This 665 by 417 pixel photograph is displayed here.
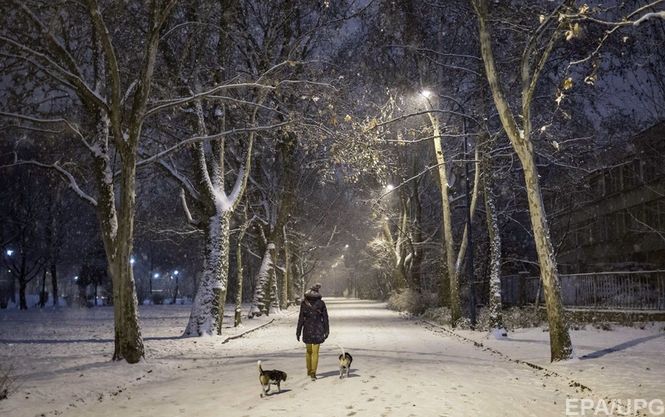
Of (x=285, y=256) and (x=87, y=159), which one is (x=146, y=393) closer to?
(x=87, y=159)

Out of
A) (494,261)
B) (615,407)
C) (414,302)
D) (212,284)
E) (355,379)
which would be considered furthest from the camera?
(414,302)

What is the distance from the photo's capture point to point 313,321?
10.9 metres

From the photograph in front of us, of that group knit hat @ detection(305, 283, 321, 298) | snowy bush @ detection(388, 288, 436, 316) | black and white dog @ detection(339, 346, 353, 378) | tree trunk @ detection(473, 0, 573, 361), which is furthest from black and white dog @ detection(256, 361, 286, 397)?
snowy bush @ detection(388, 288, 436, 316)

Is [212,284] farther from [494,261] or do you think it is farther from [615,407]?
[615,407]

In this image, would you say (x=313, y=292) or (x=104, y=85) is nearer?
(x=313, y=292)

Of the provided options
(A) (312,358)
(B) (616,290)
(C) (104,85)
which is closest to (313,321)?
(A) (312,358)

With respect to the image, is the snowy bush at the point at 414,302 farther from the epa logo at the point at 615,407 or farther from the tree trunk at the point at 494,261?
the epa logo at the point at 615,407

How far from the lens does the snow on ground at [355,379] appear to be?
26.2 ft

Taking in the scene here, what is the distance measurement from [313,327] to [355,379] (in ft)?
4.05

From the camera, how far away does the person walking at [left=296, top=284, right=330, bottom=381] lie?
35.1 ft

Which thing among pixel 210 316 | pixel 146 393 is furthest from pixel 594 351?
pixel 210 316

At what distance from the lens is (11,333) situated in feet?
70.5

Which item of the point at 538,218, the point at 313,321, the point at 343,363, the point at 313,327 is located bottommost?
the point at 343,363

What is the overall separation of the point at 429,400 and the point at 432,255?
48170mm
